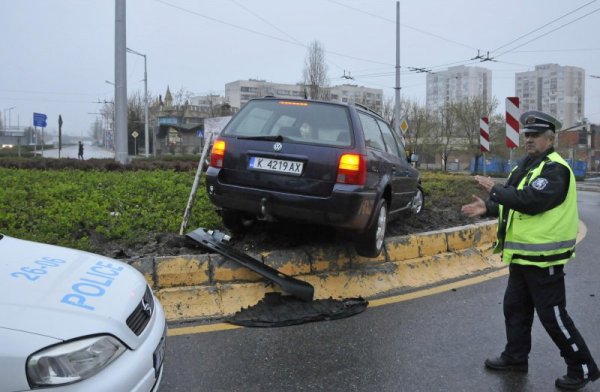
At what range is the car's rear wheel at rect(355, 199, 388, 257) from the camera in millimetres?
5026

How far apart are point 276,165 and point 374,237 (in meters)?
1.24

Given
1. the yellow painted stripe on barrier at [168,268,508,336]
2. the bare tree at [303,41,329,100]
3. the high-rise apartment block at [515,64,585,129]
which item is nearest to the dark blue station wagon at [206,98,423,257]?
the yellow painted stripe on barrier at [168,268,508,336]

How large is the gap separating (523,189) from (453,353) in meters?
1.32

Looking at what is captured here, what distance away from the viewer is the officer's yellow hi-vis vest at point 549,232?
127 inches

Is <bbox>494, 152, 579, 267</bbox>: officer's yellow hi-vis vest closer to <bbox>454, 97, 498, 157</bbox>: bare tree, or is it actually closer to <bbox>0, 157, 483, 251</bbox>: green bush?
<bbox>0, 157, 483, 251</bbox>: green bush

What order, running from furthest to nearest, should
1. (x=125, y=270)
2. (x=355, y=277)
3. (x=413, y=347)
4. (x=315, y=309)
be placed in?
A: (x=355, y=277) → (x=315, y=309) → (x=413, y=347) → (x=125, y=270)

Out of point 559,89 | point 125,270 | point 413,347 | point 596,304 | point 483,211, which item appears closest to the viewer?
point 125,270

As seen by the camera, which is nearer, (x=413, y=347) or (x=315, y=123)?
(x=413, y=347)

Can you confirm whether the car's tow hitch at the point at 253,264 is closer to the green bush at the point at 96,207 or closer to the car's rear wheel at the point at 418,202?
the green bush at the point at 96,207

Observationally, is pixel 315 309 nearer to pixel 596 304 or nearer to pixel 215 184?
pixel 215 184

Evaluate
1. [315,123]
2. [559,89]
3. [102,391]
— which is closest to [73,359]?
[102,391]

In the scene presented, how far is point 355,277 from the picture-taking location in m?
5.21

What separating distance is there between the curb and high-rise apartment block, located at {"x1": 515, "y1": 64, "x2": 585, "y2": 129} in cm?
4895

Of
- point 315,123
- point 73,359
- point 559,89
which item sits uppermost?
point 559,89
